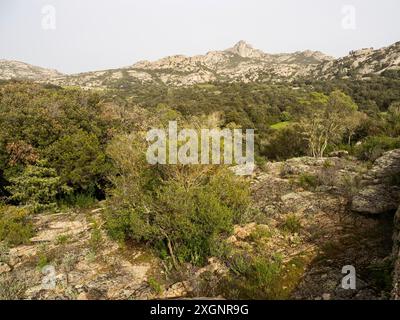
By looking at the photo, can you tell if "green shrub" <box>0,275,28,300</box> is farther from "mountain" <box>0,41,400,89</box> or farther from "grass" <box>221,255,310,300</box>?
"mountain" <box>0,41,400,89</box>

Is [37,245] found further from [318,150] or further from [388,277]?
[318,150]

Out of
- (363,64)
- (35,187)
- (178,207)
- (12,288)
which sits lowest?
(12,288)

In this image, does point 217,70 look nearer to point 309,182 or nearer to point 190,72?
point 190,72

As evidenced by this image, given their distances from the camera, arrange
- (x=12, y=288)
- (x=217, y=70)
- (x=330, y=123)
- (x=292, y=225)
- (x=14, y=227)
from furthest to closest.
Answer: (x=217, y=70) → (x=330, y=123) → (x=14, y=227) → (x=292, y=225) → (x=12, y=288)

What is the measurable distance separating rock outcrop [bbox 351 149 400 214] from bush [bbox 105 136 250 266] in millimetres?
4347

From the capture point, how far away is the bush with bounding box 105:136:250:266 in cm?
1037

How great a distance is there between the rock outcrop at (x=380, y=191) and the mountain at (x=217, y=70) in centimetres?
7596

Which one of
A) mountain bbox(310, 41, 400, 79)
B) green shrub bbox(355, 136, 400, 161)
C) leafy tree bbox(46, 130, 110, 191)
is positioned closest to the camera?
leafy tree bbox(46, 130, 110, 191)

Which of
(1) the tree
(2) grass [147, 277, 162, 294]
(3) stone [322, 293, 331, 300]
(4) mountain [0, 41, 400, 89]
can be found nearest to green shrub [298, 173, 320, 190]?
(3) stone [322, 293, 331, 300]

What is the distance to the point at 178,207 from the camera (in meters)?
10.1

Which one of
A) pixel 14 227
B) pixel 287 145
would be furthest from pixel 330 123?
pixel 14 227

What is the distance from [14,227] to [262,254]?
10500 mm

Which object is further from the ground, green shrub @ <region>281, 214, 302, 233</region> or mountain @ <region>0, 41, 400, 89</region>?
mountain @ <region>0, 41, 400, 89</region>

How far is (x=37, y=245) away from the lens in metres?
12.8
